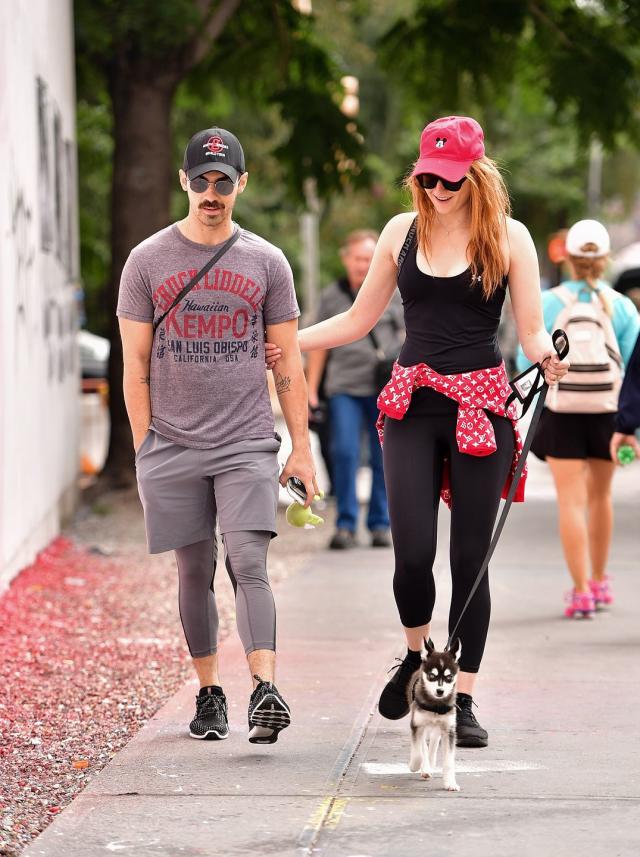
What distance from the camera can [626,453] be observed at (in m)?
6.92

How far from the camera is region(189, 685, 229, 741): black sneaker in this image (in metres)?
5.17

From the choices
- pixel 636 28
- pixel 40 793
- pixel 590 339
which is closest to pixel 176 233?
pixel 40 793

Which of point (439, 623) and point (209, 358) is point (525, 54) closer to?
point (439, 623)

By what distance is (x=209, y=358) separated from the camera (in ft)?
16.1

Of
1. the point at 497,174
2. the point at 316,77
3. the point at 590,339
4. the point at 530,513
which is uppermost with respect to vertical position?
the point at 316,77

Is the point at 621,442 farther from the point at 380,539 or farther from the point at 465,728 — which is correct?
the point at 380,539

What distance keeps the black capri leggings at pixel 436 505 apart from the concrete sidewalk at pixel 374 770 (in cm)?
47

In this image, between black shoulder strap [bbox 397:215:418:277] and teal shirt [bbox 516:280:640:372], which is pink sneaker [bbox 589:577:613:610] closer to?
teal shirt [bbox 516:280:640:372]

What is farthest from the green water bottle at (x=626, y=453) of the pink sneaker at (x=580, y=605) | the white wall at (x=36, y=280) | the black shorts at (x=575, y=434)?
the white wall at (x=36, y=280)

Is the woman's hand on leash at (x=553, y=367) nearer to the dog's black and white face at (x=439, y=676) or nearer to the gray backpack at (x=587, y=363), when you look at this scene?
the dog's black and white face at (x=439, y=676)

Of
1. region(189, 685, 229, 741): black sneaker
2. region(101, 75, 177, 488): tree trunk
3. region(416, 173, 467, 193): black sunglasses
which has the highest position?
region(101, 75, 177, 488): tree trunk

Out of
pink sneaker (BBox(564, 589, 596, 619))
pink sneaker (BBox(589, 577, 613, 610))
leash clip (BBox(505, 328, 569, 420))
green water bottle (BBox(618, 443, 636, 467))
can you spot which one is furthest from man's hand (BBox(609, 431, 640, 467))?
leash clip (BBox(505, 328, 569, 420))

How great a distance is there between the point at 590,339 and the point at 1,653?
10.00 feet

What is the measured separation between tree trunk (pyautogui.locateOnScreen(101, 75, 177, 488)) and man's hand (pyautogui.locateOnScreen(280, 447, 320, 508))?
793 centimetres
